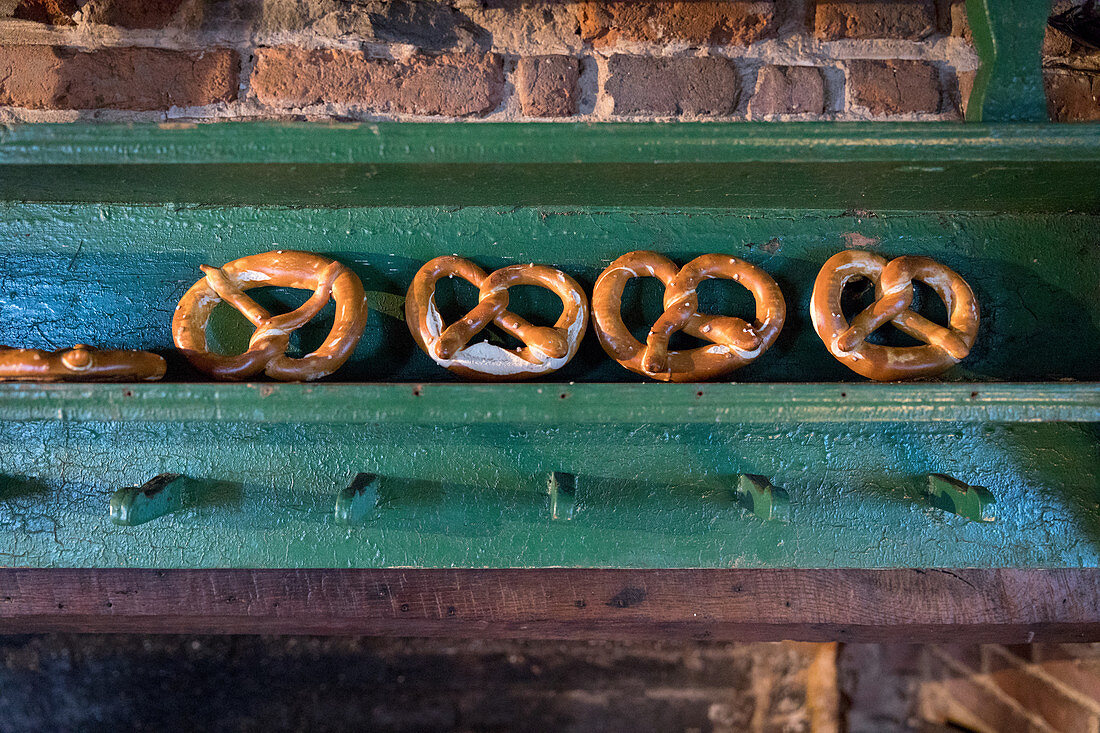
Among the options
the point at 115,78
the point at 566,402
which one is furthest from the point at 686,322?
the point at 115,78

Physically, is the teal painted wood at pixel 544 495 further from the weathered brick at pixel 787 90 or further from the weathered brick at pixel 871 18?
the weathered brick at pixel 871 18

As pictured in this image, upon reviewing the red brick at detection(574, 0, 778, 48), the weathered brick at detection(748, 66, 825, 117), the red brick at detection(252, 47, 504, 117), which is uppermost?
the red brick at detection(574, 0, 778, 48)

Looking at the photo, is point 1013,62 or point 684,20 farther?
point 684,20

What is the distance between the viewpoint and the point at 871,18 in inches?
48.8

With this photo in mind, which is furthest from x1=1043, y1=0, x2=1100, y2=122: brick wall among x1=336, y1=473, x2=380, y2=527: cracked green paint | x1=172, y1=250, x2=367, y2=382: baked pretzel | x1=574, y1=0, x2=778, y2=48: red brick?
x1=336, y1=473, x2=380, y2=527: cracked green paint

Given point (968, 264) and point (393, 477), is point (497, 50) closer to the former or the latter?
point (393, 477)

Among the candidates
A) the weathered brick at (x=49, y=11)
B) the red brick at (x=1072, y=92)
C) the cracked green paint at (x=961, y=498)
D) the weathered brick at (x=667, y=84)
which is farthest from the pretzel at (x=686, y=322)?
the weathered brick at (x=49, y=11)

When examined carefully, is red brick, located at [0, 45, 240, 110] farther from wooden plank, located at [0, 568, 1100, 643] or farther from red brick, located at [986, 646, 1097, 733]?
red brick, located at [986, 646, 1097, 733]

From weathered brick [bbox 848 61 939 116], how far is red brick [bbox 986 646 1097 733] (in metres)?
1.66

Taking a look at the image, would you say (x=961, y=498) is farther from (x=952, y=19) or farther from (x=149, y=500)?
(x=149, y=500)

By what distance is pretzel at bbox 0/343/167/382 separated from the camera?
95cm

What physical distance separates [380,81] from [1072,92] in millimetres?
1389

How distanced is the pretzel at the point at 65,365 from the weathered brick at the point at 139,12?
67 centimetres

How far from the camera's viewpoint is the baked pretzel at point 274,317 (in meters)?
1.08
